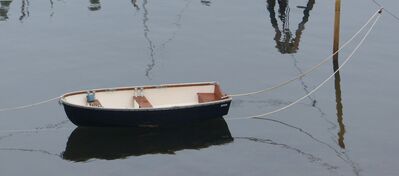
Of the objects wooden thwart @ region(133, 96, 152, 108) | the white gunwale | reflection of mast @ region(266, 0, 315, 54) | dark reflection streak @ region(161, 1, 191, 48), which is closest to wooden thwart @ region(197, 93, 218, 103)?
the white gunwale

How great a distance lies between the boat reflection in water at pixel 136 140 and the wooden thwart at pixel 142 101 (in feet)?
4.21

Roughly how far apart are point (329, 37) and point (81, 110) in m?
23.9

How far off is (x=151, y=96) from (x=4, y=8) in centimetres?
2745

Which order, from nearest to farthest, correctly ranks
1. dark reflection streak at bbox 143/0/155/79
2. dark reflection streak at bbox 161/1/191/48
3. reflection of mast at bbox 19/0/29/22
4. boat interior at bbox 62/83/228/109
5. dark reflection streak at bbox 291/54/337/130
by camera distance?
1. boat interior at bbox 62/83/228/109
2. dark reflection streak at bbox 291/54/337/130
3. dark reflection streak at bbox 143/0/155/79
4. dark reflection streak at bbox 161/1/191/48
5. reflection of mast at bbox 19/0/29/22

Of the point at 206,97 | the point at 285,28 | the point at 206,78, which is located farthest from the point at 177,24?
the point at 206,97

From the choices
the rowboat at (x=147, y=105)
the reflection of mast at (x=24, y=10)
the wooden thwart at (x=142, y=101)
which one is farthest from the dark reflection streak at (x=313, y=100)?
the reflection of mast at (x=24, y=10)

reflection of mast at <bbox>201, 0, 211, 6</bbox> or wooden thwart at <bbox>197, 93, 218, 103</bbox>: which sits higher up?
reflection of mast at <bbox>201, 0, 211, 6</bbox>

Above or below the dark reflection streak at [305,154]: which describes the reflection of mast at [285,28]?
above

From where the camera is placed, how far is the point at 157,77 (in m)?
42.5

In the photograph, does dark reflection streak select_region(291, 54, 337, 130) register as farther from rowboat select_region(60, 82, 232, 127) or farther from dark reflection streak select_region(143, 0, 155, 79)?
dark reflection streak select_region(143, 0, 155, 79)

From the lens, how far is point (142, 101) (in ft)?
115

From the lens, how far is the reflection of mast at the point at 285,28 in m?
48.9

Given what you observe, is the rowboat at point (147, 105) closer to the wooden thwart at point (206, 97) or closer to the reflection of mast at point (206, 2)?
the wooden thwart at point (206, 97)

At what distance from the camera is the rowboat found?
3328 centimetres
